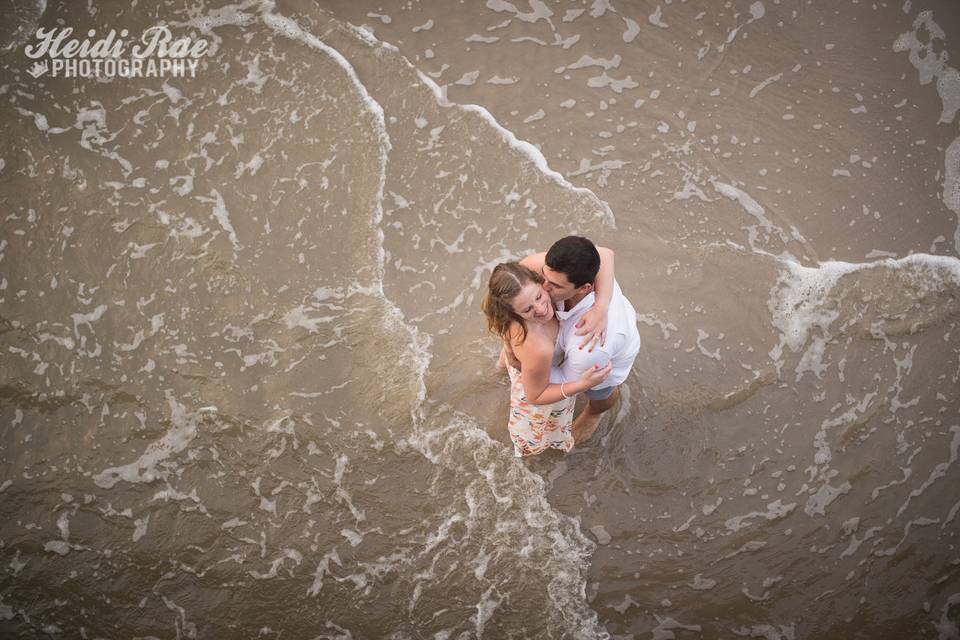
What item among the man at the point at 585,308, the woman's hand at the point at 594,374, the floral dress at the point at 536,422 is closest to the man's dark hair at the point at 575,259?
the man at the point at 585,308

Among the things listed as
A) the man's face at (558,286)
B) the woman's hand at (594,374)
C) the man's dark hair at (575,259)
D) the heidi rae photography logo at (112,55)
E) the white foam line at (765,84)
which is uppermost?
the heidi rae photography logo at (112,55)

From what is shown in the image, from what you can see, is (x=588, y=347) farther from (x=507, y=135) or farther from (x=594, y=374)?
(x=507, y=135)

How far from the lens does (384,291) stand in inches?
192

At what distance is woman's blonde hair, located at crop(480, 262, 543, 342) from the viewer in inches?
112

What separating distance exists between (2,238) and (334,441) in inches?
127

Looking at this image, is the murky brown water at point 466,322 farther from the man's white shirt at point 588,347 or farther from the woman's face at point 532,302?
the woman's face at point 532,302

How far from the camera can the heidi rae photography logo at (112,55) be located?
17.6ft

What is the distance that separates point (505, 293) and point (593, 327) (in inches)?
22.8

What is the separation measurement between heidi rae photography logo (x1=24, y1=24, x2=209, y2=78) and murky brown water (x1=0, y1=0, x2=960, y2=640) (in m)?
0.12

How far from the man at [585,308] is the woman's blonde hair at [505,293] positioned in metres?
0.16

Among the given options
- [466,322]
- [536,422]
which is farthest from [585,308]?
[466,322]

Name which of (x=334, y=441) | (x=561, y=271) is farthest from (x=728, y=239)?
(x=334, y=441)

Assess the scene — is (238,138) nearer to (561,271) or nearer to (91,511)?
(91,511)

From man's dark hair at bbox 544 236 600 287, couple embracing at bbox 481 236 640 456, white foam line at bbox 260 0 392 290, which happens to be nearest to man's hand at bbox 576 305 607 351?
couple embracing at bbox 481 236 640 456
